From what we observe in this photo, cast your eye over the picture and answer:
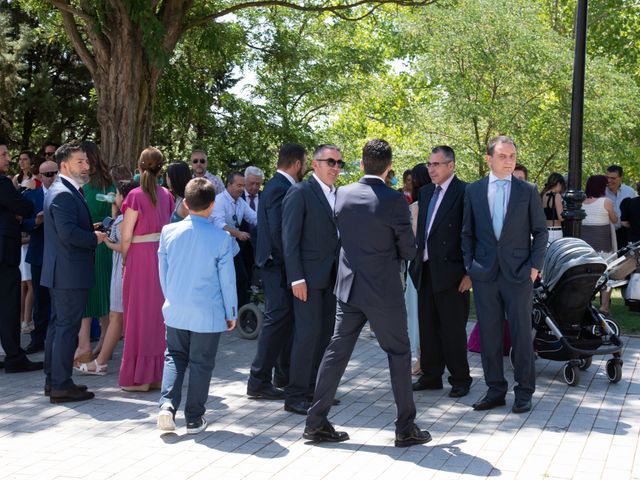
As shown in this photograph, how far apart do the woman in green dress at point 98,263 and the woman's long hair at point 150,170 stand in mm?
1005

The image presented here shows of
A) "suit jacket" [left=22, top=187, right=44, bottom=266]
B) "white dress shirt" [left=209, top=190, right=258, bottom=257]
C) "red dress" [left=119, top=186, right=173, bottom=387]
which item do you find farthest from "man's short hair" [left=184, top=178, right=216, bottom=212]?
"white dress shirt" [left=209, top=190, right=258, bottom=257]

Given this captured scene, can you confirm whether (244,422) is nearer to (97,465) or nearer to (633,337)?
(97,465)

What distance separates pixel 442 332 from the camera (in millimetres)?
7910

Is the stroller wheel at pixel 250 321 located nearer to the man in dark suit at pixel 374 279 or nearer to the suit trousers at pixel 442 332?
the suit trousers at pixel 442 332

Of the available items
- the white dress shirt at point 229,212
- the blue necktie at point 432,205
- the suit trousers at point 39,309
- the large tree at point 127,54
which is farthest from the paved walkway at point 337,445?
the large tree at point 127,54

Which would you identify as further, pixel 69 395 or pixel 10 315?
pixel 10 315

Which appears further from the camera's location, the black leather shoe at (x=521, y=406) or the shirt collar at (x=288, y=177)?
the shirt collar at (x=288, y=177)

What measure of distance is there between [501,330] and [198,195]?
2670 millimetres

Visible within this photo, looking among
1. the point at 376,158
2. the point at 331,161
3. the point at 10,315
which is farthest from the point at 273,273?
the point at 10,315

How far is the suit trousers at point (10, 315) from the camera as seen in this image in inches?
344

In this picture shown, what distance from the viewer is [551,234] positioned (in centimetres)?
1066

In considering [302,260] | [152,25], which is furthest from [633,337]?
[152,25]

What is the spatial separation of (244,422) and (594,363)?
4.03m

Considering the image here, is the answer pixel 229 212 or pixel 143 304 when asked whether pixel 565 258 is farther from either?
pixel 229 212
